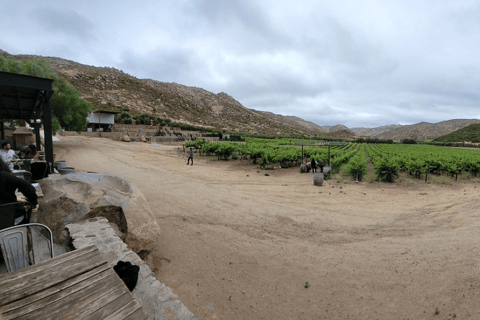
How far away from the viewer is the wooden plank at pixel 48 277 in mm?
1752

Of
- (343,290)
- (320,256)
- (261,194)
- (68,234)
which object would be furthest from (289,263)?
(261,194)

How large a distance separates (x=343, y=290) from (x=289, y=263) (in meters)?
1.14

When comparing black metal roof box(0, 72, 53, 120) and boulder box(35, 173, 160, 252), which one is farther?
black metal roof box(0, 72, 53, 120)

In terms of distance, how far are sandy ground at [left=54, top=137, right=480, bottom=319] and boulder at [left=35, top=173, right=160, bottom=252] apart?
0.67m

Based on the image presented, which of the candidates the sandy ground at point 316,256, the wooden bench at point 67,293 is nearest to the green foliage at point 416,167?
the sandy ground at point 316,256

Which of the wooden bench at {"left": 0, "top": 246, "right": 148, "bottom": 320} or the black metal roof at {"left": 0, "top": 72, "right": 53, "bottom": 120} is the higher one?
the black metal roof at {"left": 0, "top": 72, "right": 53, "bottom": 120}

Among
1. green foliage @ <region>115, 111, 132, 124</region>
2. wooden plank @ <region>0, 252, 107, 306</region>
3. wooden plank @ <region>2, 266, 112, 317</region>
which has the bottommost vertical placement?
wooden plank @ <region>2, 266, 112, 317</region>

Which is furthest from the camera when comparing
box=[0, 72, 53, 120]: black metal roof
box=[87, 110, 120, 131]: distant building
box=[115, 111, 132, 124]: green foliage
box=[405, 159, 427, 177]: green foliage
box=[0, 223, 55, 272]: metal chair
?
box=[115, 111, 132, 124]: green foliage

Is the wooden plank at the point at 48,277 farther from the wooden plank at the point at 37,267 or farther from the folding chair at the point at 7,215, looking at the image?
the folding chair at the point at 7,215

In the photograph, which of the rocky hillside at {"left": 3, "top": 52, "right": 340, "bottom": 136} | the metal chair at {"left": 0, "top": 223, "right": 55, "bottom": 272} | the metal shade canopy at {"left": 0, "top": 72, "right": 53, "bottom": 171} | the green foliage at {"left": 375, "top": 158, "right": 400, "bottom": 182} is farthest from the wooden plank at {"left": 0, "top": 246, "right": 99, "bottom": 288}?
the rocky hillside at {"left": 3, "top": 52, "right": 340, "bottom": 136}

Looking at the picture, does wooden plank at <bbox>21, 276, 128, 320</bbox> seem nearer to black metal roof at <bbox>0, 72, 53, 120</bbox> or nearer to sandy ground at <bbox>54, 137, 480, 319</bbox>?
sandy ground at <bbox>54, 137, 480, 319</bbox>

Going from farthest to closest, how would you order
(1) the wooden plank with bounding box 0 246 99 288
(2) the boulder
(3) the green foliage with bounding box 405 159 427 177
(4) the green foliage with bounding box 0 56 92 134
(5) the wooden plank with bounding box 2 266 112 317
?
(4) the green foliage with bounding box 0 56 92 134
(3) the green foliage with bounding box 405 159 427 177
(2) the boulder
(1) the wooden plank with bounding box 0 246 99 288
(5) the wooden plank with bounding box 2 266 112 317

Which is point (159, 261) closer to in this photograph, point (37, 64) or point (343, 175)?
point (343, 175)

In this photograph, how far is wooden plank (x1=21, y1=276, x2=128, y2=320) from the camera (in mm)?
1695
